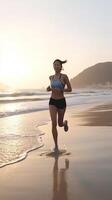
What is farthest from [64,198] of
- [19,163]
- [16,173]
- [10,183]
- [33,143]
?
[33,143]

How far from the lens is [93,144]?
884cm

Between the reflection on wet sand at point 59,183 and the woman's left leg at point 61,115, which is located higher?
the woman's left leg at point 61,115

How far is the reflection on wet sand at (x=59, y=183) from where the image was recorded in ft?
16.5

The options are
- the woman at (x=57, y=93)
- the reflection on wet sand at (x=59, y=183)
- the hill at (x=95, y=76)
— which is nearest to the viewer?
the reflection on wet sand at (x=59, y=183)

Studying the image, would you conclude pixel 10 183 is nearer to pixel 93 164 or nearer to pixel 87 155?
pixel 93 164

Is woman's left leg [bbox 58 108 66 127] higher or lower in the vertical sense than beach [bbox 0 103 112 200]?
higher

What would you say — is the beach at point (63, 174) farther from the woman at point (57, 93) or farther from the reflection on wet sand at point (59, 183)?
the woman at point (57, 93)

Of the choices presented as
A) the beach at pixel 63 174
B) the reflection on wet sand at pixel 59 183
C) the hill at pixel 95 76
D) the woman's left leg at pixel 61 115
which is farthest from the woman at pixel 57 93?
the hill at pixel 95 76

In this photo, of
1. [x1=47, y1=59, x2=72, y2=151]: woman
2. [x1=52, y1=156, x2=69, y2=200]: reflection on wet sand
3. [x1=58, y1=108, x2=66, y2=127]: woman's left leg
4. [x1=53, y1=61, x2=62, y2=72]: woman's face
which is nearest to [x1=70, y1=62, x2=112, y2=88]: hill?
[x1=58, y1=108, x2=66, y2=127]: woman's left leg

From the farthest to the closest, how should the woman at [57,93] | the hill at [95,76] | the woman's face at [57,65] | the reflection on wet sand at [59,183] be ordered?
the hill at [95,76], the woman at [57,93], the woman's face at [57,65], the reflection on wet sand at [59,183]

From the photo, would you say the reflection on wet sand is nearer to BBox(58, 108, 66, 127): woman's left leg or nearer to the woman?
the woman

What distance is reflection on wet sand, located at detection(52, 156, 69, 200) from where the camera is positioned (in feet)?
16.5

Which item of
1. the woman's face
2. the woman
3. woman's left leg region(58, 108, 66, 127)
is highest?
the woman's face

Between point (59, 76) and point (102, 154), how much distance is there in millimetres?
1866
